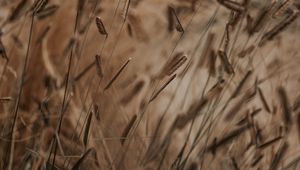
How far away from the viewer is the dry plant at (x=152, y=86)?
4.38ft

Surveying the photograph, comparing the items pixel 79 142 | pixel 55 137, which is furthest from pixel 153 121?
pixel 55 137

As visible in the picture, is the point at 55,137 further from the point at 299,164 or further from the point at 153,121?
the point at 299,164

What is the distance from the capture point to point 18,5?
1448mm

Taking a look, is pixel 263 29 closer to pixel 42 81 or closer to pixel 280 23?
pixel 280 23

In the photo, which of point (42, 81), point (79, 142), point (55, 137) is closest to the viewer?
point (55, 137)

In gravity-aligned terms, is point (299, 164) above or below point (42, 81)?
below

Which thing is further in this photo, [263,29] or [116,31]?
[116,31]

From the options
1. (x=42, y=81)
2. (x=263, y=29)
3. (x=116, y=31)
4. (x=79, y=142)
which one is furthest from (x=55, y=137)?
(x=263, y=29)

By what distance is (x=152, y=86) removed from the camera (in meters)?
1.49

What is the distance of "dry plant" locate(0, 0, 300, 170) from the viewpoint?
133 cm

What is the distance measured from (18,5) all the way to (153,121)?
43cm

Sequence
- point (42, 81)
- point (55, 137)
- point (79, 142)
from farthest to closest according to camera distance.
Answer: point (42, 81), point (79, 142), point (55, 137)

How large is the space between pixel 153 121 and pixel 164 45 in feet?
0.66

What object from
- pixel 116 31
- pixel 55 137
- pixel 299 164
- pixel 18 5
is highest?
pixel 18 5
